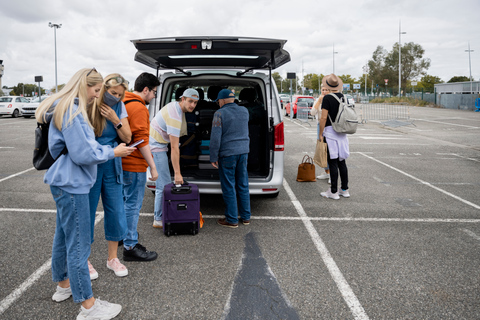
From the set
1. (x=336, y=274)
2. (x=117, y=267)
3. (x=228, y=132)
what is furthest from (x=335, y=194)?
(x=117, y=267)

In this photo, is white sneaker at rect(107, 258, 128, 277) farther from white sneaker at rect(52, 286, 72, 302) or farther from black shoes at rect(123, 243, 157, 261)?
white sneaker at rect(52, 286, 72, 302)

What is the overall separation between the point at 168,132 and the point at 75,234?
171cm

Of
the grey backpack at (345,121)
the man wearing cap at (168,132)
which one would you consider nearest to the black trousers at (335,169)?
the grey backpack at (345,121)

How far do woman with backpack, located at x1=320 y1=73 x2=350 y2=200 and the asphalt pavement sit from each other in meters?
0.34

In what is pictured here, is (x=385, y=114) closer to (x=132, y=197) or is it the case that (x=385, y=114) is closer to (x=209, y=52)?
(x=209, y=52)

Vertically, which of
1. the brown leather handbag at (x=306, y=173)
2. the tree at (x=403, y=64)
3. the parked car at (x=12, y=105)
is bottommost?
the brown leather handbag at (x=306, y=173)

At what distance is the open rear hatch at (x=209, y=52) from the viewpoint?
395 centimetres

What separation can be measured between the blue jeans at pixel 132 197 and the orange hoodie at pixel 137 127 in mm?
79

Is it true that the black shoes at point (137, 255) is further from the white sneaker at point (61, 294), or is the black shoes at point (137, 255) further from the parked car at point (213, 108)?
the parked car at point (213, 108)

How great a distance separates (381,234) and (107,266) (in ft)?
9.74

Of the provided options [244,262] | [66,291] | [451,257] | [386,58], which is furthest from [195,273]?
[386,58]

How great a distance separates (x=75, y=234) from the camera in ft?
Result: 8.57

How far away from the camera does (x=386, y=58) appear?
300 feet

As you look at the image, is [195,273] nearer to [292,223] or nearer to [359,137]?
[292,223]
